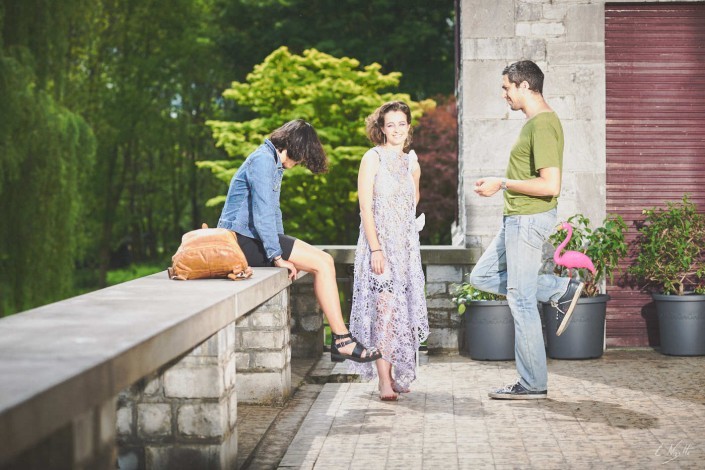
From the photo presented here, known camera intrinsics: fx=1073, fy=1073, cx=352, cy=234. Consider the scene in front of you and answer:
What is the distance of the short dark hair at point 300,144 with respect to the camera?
21.7ft

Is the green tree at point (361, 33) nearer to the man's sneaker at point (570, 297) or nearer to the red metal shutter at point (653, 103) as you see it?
the red metal shutter at point (653, 103)

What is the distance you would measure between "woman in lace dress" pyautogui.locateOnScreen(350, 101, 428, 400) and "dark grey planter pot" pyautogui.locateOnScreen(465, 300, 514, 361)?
1838mm

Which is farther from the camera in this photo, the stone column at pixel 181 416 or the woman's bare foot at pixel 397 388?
the woman's bare foot at pixel 397 388

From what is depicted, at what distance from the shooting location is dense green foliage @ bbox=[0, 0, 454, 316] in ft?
48.6

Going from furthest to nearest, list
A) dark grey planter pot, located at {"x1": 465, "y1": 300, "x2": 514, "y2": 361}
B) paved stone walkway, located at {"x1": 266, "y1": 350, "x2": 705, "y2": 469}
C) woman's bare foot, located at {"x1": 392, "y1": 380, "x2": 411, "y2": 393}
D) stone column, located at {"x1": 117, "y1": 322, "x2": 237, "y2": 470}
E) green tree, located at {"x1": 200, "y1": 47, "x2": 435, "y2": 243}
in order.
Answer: green tree, located at {"x1": 200, "y1": 47, "x2": 435, "y2": 243} → dark grey planter pot, located at {"x1": 465, "y1": 300, "x2": 514, "y2": 361} → woman's bare foot, located at {"x1": 392, "y1": 380, "x2": 411, "y2": 393} → paved stone walkway, located at {"x1": 266, "y1": 350, "x2": 705, "y2": 469} → stone column, located at {"x1": 117, "y1": 322, "x2": 237, "y2": 470}

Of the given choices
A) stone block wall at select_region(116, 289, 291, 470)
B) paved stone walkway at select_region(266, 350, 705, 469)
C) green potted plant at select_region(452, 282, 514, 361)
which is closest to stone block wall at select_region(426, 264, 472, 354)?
green potted plant at select_region(452, 282, 514, 361)

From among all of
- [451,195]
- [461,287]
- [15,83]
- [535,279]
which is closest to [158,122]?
[451,195]

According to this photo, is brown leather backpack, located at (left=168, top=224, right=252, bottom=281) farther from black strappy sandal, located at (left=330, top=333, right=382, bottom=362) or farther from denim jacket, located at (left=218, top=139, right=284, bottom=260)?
black strappy sandal, located at (left=330, top=333, right=382, bottom=362)

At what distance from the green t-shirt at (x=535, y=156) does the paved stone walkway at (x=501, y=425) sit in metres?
1.20

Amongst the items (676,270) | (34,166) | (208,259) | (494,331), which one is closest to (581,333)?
(494,331)

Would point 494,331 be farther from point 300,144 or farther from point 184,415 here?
point 184,415

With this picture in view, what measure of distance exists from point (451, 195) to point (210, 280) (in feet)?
63.5

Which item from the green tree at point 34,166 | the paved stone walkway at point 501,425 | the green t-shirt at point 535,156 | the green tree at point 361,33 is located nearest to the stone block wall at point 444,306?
the paved stone walkway at point 501,425

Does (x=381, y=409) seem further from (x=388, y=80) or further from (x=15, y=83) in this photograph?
(x=388, y=80)
